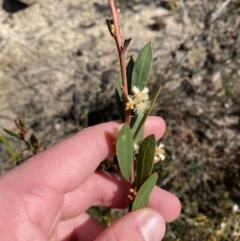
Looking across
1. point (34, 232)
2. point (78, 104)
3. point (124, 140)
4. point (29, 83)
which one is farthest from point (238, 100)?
point (34, 232)

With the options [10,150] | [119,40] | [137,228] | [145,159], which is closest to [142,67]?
[119,40]

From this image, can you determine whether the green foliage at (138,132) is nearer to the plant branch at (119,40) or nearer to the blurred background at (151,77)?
the plant branch at (119,40)

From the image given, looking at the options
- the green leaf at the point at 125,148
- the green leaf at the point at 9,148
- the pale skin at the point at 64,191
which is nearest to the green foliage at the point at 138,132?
the green leaf at the point at 125,148

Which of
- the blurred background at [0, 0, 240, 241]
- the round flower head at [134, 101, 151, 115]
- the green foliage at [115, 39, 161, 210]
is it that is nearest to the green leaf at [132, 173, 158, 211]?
the green foliage at [115, 39, 161, 210]

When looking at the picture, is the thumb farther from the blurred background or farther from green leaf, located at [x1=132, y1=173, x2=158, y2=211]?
the blurred background

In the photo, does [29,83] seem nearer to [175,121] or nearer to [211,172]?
[175,121]

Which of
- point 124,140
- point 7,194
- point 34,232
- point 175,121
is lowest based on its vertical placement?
point 175,121
